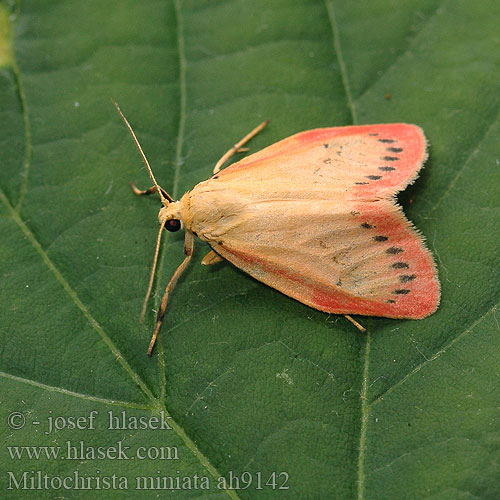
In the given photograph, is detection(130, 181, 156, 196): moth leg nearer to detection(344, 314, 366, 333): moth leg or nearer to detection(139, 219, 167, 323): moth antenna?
detection(139, 219, 167, 323): moth antenna

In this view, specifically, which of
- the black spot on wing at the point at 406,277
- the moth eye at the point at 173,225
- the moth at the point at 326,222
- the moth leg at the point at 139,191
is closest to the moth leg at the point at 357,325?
the moth at the point at 326,222

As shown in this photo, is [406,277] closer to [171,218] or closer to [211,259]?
[211,259]

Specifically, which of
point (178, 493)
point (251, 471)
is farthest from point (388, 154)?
point (178, 493)

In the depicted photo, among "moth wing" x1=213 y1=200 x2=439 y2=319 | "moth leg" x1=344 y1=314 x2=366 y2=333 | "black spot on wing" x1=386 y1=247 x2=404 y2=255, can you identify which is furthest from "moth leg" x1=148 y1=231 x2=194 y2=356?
"black spot on wing" x1=386 y1=247 x2=404 y2=255

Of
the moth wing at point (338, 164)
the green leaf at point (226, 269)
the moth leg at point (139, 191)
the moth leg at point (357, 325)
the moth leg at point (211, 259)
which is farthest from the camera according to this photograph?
the moth leg at point (139, 191)

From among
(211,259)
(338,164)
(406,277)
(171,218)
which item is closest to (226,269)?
(211,259)

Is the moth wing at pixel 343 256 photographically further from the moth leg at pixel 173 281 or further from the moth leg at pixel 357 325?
the moth leg at pixel 173 281
